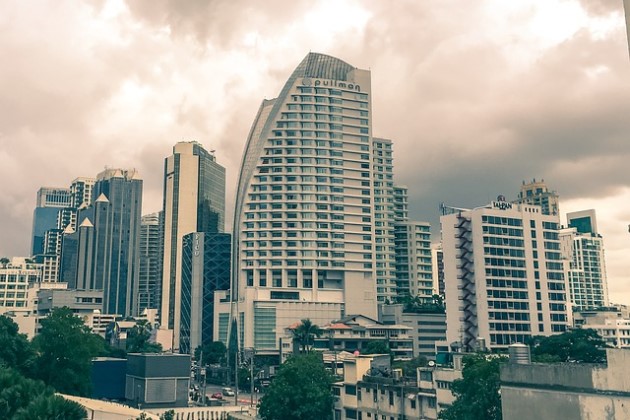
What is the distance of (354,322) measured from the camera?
178125 mm

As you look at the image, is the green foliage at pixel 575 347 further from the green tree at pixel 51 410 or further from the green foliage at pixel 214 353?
the green tree at pixel 51 410

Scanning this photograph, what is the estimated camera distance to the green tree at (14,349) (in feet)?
274

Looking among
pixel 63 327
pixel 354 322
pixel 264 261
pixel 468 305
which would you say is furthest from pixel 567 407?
pixel 264 261

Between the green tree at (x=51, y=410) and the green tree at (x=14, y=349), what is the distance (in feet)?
165

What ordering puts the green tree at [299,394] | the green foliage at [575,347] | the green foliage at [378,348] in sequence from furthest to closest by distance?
1. the green foliage at [378,348]
2. the green foliage at [575,347]
3. the green tree at [299,394]

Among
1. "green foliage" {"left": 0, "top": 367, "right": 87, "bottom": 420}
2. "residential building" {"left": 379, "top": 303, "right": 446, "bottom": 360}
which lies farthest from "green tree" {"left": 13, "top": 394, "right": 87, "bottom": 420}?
"residential building" {"left": 379, "top": 303, "right": 446, "bottom": 360}

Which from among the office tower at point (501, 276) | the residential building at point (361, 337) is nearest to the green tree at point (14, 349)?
the residential building at point (361, 337)

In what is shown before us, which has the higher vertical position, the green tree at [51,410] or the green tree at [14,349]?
the green tree at [14,349]

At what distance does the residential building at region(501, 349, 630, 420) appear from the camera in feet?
88.0

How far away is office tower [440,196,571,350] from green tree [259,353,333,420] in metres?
72.1

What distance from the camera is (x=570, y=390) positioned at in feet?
92.8

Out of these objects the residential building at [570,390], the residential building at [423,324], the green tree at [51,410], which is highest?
the residential building at [423,324]

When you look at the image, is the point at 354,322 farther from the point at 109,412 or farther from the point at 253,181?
the point at 109,412

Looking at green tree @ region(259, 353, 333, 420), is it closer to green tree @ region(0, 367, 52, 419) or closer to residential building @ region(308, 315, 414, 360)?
green tree @ region(0, 367, 52, 419)
